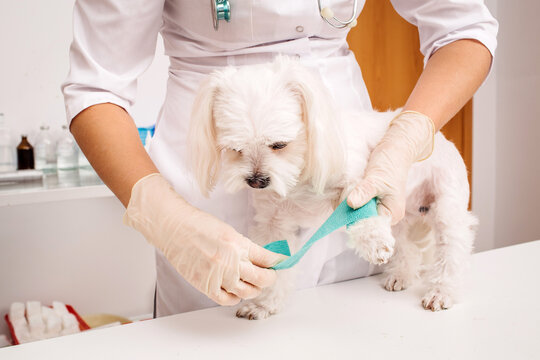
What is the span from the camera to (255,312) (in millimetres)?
924

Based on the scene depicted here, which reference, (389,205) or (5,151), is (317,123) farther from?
(5,151)

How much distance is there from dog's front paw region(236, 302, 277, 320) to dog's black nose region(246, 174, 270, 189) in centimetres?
28

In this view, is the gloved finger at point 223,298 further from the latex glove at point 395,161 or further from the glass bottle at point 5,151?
the glass bottle at point 5,151

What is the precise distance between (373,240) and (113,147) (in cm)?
52

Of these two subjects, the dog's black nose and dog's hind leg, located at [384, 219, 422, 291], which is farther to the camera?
dog's hind leg, located at [384, 219, 422, 291]

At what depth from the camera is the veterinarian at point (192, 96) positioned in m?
0.82

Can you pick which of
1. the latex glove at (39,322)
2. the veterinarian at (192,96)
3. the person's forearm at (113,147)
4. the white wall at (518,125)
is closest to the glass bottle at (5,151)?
the latex glove at (39,322)

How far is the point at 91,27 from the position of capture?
2.91 ft

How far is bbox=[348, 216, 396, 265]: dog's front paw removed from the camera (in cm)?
78

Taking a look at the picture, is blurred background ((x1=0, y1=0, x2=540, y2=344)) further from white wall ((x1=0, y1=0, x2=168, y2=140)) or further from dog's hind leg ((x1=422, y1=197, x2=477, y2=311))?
dog's hind leg ((x1=422, y1=197, x2=477, y2=311))

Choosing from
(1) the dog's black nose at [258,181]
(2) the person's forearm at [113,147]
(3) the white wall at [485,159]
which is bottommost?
(3) the white wall at [485,159]

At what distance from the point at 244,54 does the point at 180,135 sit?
9.7 inches

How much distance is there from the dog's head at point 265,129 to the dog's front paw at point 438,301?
0.34 m

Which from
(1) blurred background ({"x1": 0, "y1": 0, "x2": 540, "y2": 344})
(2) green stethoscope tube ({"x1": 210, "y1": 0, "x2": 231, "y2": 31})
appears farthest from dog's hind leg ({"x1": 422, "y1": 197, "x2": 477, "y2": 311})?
(1) blurred background ({"x1": 0, "y1": 0, "x2": 540, "y2": 344})
